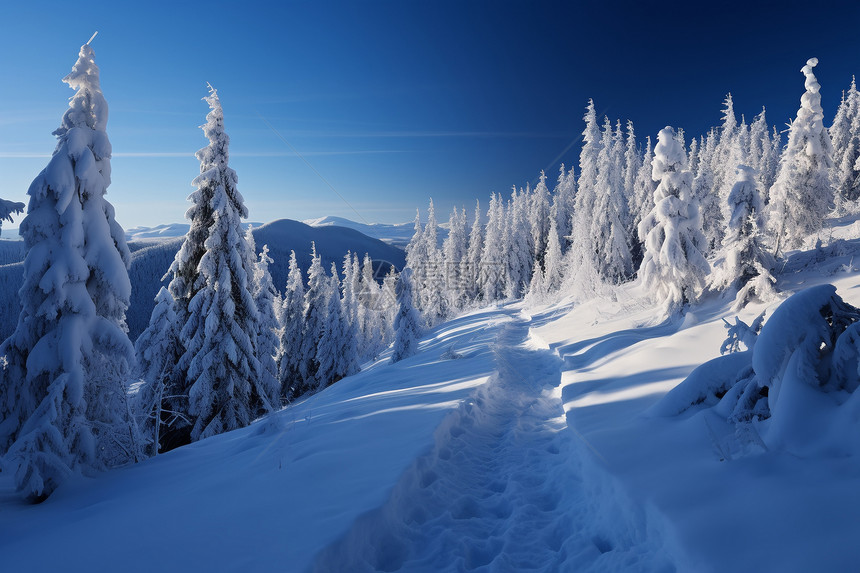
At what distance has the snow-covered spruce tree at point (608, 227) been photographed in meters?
30.8

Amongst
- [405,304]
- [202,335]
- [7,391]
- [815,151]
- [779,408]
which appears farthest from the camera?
[405,304]

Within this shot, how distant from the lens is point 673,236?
15484 mm

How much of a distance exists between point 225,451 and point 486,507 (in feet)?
16.4

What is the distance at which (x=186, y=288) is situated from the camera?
47.3ft

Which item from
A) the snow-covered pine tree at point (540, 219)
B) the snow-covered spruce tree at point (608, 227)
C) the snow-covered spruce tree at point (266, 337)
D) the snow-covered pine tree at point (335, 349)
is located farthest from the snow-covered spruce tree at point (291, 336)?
the snow-covered pine tree at point (540, 219)

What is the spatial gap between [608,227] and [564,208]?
81.1 ft

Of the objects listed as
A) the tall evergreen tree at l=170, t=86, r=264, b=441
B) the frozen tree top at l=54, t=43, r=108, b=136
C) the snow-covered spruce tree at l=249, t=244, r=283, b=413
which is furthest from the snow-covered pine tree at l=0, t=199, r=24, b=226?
the snow-covered spruce tree at l=249, t=244, r=283, b=413

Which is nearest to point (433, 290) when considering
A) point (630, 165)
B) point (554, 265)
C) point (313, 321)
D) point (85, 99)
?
point (554, 265)

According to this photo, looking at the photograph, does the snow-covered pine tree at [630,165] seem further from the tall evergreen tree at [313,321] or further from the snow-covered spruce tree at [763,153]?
the tall evergreen tree at [313,321]

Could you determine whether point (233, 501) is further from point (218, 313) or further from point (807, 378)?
point (218, 313)

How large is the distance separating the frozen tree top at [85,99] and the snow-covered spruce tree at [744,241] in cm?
1848

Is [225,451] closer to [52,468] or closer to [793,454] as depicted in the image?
[52,468]

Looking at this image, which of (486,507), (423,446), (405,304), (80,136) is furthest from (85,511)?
(405,304)

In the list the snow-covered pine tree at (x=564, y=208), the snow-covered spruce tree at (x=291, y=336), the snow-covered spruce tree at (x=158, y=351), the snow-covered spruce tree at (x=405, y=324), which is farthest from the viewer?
the snow-covered pine tree at (x=564, y=208)
